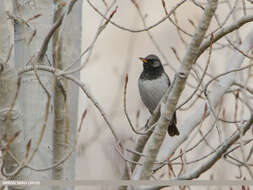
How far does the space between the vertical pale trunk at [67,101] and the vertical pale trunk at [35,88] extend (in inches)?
4.0

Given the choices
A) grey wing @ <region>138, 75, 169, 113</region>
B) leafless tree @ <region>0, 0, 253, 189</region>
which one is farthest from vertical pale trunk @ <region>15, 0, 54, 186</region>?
grey wing @ <region>138, 75, 169, 113</region>

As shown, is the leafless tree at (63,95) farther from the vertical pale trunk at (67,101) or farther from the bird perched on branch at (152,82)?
the bird perched on branch at (152,82)

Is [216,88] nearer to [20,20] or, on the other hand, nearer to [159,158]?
[159,158]

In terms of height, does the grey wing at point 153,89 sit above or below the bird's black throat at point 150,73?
below

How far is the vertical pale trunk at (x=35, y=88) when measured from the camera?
3730mm

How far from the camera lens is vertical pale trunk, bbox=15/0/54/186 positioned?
3.73 metres

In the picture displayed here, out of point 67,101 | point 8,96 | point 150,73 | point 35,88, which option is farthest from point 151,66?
point 8,96

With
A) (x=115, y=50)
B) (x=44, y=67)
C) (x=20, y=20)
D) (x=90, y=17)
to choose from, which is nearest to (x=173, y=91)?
(x=44, y=67)

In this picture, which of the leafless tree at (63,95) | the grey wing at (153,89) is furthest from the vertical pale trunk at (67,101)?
the grey wing at (153,89)

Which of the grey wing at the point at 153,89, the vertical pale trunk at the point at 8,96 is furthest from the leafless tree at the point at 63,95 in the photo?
the grey wing at the point at 153,89

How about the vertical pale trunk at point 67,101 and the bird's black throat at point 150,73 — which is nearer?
the vertical pale trunk at point 67,101

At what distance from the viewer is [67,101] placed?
12.9ft

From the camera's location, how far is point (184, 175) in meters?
3.65

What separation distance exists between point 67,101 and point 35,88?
0.91 ft
